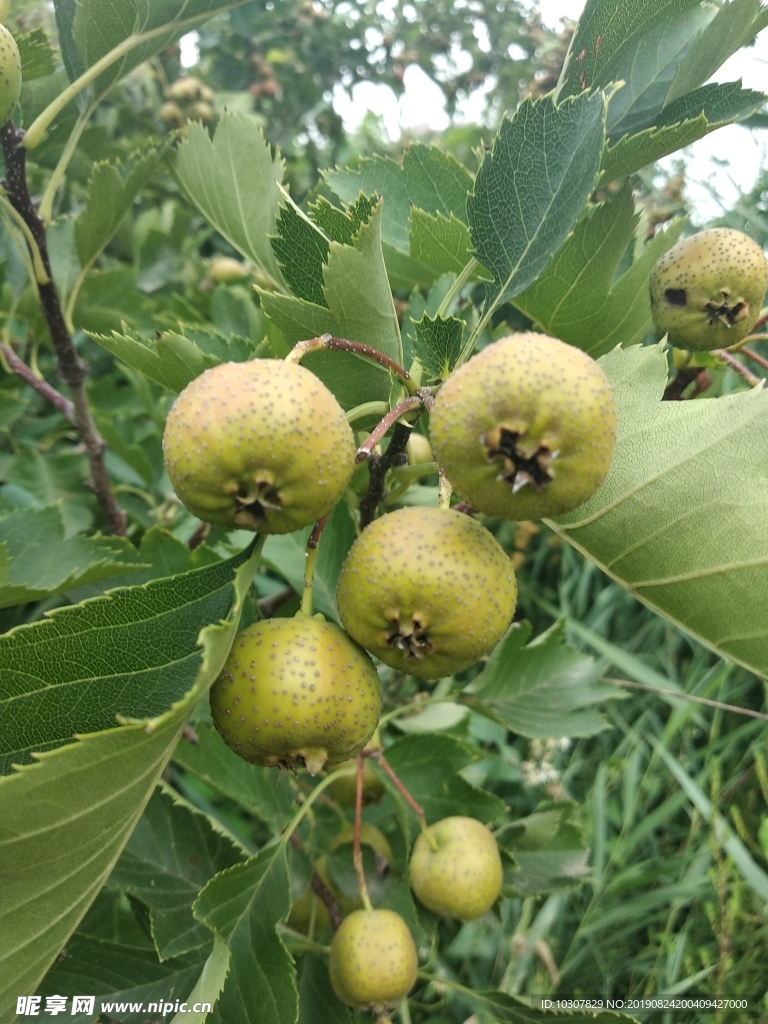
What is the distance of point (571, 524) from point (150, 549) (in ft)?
3.21

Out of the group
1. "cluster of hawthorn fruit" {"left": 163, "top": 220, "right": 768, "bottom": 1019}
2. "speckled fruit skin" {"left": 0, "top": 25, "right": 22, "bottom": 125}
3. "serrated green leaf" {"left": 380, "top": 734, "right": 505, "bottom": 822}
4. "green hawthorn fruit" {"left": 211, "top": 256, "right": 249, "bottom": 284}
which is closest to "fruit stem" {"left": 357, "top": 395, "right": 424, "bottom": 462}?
"cluster of hawthorn fruit" {"left": 163, "top": 220, "right": 768, "bottom": 1019}

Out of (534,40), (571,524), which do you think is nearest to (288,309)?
(571,524)

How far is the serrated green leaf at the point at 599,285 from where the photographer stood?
1246mm

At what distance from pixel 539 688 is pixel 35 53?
1779mm

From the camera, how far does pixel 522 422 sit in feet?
2.65

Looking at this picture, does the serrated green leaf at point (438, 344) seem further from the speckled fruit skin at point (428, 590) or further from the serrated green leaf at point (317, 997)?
the serrated green leaf at point (317, 997)

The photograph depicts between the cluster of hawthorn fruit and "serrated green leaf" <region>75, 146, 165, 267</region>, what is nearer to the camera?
the cluster of hawthorn fruit

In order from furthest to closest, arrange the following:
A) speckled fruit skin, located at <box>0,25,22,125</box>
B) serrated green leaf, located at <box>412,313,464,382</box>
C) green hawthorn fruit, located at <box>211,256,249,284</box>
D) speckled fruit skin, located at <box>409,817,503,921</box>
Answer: green hawthorn fruit, located at <box>211,256,249,284</box> → speckled fruit skin, located at <box>409,817,503,921</box> → speckled fruit skin, located at <box>0,25,22,125</box> → serrated green leaf, located at <box>412,313,464,382</box>

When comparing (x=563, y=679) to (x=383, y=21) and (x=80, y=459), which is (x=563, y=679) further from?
(x=383, y=21)

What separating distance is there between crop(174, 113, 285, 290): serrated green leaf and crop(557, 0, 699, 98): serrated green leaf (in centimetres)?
54

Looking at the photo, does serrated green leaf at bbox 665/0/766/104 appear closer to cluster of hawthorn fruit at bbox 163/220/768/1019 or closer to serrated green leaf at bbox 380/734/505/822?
cluster of hawthorn fruit at bbox 163/220/768/1019

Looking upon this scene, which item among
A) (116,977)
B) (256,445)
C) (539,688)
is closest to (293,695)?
(256,445)

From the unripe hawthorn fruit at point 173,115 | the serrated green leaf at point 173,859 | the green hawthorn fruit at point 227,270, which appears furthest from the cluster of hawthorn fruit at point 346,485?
the unripe hawthorn fruit at point 173,115

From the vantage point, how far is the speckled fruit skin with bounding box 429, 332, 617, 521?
31.9 inches
